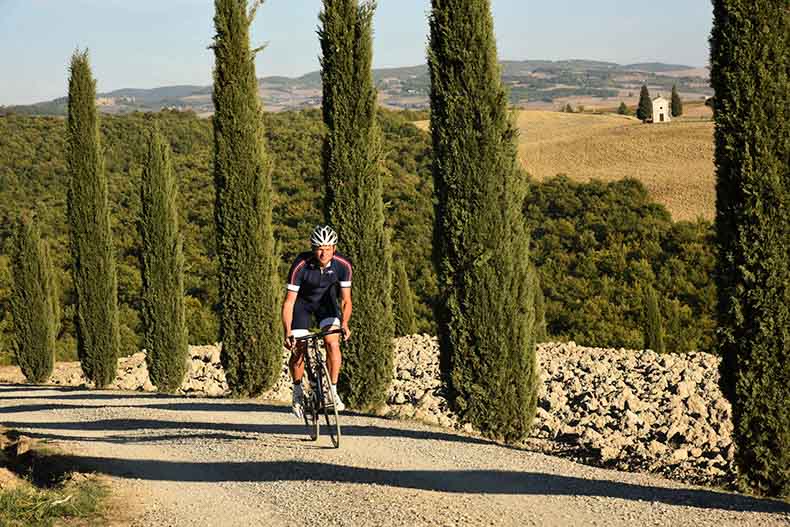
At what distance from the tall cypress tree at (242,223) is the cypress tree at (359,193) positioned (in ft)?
8.13

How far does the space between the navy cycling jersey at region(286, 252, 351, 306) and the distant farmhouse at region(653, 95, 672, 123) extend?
2430 inches

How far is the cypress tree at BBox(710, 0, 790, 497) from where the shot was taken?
28.8 feet

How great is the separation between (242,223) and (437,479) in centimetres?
968

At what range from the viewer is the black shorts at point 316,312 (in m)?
9.76

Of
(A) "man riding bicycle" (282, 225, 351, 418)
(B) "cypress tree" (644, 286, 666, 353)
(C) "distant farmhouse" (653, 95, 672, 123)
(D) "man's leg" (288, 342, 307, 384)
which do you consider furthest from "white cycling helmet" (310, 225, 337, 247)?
(C) "distant farmhouse" (653, 95, 672, 123)

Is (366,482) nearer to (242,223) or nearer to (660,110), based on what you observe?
(242,223)

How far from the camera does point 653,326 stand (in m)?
28.6

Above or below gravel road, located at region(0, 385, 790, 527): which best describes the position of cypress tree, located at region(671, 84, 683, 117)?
above

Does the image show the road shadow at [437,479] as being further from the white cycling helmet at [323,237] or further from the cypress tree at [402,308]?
the cypress tree at [402,308]

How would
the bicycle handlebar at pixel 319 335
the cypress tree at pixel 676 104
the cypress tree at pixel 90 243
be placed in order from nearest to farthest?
1. the bicycle handlebar at pixel 319 335
2. the cypress tree at pixel 90 243
3. the cypress tree at pixel 676 104

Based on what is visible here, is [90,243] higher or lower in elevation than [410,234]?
higher

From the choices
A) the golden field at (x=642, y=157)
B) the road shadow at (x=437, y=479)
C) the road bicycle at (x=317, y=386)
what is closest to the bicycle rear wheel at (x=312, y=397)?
the road bicycle at (x=317, y=386)

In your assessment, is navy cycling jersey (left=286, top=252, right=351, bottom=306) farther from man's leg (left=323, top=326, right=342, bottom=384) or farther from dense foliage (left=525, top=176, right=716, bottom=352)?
dense foliage (left=525, top=176, right=716, bottom=352)

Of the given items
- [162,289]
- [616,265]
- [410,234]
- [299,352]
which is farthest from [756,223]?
[410,234]
